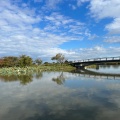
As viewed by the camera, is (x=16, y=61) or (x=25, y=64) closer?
(x=25, y=64)

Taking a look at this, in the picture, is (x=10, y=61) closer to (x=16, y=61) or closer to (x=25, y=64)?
(x=16, y=61)

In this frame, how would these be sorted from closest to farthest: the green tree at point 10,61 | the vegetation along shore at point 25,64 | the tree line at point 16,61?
the vegetation along shore at point 25,64 → the tree line at point 16,61 → the green tree at point 10,61

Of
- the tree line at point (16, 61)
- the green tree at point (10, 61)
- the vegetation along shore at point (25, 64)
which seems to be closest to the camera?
the vegetation along shore at point (25, 64)

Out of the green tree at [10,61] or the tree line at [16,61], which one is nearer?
the tree line at [16,61]

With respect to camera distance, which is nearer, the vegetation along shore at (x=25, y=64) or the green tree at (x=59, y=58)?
the vegetation along shore at (x=25, y=64)

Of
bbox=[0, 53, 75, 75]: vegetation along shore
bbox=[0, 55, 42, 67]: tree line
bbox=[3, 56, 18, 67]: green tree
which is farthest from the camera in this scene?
bbox=[3, 56, 18, 67]: green tree

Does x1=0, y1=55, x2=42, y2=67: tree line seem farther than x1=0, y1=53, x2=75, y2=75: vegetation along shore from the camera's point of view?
Yes

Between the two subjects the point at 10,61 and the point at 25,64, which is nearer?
the point at 25,64

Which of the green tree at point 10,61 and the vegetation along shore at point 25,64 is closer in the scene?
the vegetation along shore at point 25,64

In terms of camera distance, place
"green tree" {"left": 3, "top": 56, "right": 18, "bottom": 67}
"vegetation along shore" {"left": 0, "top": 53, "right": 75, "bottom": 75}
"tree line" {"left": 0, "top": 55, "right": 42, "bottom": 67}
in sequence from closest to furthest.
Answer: "vegetation along shore" {"left": 0, "top": 53, "right": 75, "bottom": 75} → "tree line" {"left": 0, "top": 55, "right": 42, "bottom": 67} → "green tree" {"left": 3, "top": 56, "right": 18, "bottom": 67}

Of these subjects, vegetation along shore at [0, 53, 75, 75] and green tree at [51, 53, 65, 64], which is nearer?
vegetation along shore at [0, 53, 75, 75]

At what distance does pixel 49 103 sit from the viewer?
16.3 metres

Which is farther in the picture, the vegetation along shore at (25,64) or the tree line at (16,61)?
the tree line at (16,61)

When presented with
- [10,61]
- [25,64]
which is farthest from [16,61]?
[25,64]
